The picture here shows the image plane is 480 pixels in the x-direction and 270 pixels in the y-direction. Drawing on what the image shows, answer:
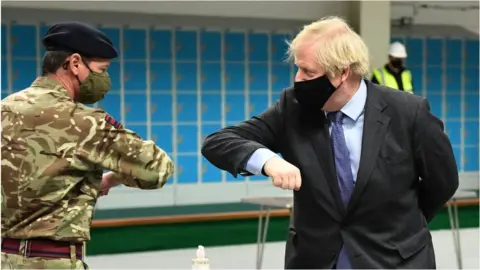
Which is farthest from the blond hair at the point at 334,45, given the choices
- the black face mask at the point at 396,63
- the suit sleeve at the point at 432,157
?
the black face mask at the point at 396,63

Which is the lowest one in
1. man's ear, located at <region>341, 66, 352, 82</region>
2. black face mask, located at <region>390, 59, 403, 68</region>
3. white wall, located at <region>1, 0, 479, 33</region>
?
man's ear, located at <region>341, 66, 352, 82</region>

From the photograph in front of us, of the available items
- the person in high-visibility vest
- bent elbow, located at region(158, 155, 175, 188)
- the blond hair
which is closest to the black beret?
bent elbow, located at region(158, 155, 175, 188)

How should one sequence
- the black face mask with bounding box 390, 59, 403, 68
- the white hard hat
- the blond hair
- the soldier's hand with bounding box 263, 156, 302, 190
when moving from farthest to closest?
the white hard hat → the black face mask with bounding box 390, 59, 403, 68 → the blond hair → the soldier's hand with bounding box 263, 156, 302, 190

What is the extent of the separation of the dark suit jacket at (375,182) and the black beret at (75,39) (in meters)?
0.41

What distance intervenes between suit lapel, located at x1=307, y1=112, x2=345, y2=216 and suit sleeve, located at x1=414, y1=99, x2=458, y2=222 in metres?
0.22

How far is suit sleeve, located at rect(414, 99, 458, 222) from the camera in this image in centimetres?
173

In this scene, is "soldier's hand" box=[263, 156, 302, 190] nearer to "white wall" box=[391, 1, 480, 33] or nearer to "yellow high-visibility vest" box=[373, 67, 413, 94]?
"yellow high-visibility vest" box=[373, 67, 413, 94]

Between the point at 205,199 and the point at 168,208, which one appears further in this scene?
the point at 205,199

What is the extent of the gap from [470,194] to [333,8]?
338 cm

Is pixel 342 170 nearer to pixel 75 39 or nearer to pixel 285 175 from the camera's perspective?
pixel 285 175

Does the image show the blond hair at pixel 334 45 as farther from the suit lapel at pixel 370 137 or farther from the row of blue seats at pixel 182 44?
the row of blue seats at pixel 182 44

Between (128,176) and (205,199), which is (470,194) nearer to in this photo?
(205,199)

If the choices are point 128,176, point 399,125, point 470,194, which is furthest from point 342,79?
point 470,194

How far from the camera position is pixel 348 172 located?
174cm
